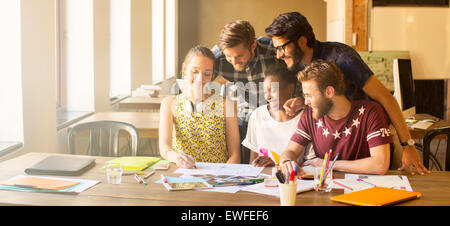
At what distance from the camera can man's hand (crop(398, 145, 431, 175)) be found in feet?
7.37

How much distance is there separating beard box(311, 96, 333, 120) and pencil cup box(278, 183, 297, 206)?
797mm

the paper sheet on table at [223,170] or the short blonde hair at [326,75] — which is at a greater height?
the short blonde hair at [326,75]

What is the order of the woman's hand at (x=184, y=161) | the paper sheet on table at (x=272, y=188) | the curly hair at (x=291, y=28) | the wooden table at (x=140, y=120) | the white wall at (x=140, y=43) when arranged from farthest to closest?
the white wall at (x=140, y=43) → the wooden table at (x=140, y=120) → the curly hair at (x=291, y=28) → the woman's hand at (x=184, y=161) → the paper sheet on table at (x=272, y=188)

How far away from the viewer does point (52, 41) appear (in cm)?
321

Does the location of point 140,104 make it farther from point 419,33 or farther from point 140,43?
point 419,33

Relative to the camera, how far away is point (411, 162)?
2.30 metres

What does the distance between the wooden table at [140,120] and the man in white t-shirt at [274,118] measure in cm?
97

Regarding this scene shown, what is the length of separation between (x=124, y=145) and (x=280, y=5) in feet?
21.1

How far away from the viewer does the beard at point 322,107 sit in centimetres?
238

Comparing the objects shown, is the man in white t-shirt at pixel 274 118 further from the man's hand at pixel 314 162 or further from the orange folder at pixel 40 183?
the orange folder at pixel 40 183

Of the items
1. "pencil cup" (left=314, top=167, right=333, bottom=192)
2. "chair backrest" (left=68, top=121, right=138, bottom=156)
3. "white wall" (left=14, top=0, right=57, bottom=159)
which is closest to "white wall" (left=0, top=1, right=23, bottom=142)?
"white wall" (left=14, top=0, right=57, bottom=159)

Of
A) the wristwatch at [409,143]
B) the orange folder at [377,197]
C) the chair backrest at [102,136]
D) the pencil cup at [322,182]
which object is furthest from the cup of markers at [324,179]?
the chair backrest at [102,136]

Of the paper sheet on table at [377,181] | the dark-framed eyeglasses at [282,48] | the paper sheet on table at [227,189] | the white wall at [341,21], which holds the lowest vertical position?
the paper sheet on table at [377,181]
